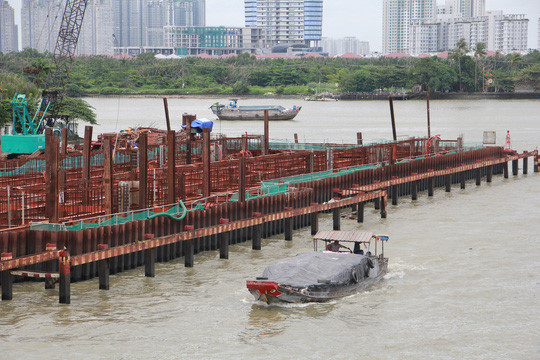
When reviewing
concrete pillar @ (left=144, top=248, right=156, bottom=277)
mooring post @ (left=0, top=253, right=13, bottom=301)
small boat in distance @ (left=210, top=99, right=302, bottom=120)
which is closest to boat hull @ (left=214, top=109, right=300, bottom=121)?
small boat in distance @ (left=210, top=99, right=302, bottom=120)

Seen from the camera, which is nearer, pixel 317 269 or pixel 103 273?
pixel 317 269

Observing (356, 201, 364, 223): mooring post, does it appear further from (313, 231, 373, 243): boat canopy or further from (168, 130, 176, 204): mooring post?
(168, 130, 176, 204): mooring post

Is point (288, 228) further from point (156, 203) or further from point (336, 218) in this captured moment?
point (156, 203)

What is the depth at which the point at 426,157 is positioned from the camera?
5869 centimetres

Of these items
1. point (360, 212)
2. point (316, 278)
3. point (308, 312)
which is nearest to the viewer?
point (308, 312)

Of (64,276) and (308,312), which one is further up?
(64,276)

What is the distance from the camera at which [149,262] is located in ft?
110

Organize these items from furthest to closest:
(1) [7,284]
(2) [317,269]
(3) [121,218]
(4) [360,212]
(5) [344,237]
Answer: (4) [360,212]
(5) [344,237]
(3) [121,218]
(2) [317,269]
(1) [7,284]

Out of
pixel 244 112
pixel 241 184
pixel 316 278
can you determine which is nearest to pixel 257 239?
pixel 241 184

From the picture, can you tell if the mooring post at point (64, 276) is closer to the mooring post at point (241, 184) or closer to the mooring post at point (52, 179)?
the mooring post at point (52, 179)

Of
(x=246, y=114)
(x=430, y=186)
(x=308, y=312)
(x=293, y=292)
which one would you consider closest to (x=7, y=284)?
(x=293, y=292)

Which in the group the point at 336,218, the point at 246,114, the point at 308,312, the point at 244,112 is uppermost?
the point at 244,112

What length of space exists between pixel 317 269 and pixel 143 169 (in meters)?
8.09

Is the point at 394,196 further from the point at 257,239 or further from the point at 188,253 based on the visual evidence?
the point at 188,253
